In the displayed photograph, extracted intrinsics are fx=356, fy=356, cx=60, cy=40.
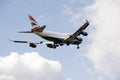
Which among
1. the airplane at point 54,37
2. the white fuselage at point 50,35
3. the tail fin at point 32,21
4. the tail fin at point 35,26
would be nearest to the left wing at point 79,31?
the airplane at point 54,37

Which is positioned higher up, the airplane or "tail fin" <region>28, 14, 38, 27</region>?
"tail fin" <region>28, 14, 38, 27</region>

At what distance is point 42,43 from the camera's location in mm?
105188

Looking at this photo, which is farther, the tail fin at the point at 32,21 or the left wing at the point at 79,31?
the tail fin at the point at 32,21

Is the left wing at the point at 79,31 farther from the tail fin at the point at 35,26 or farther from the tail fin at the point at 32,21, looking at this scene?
the tail fin at the point at 32,21

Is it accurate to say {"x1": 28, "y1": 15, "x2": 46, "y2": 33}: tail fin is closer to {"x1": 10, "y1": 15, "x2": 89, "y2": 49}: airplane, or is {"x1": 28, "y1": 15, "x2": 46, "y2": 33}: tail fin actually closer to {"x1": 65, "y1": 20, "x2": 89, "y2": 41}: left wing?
{"x1": 10, "y1": 15, "x2": 89, "y2": 49}: airplane

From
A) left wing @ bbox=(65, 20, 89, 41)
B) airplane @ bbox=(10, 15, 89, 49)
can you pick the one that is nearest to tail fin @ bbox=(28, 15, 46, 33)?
airplane @ bbox=(10, 15, 89, 49)

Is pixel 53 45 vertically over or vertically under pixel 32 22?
under

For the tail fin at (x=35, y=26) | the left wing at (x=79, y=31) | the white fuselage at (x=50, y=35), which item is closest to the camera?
the left wing at (x=79, y=31)

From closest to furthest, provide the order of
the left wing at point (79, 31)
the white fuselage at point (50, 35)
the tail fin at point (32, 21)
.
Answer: the left wing at point (79, 31), the white fuselage at point (50, 35), the tail fin at point (32, 21)

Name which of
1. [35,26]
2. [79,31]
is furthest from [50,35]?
[79,31]

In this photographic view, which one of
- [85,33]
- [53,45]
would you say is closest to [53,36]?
[53,45]

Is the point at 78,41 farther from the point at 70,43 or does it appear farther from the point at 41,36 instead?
the point at 41,36

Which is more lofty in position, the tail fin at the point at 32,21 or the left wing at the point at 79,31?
the tail fin at the point at 32,21

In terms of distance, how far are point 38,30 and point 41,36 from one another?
2232 mm
